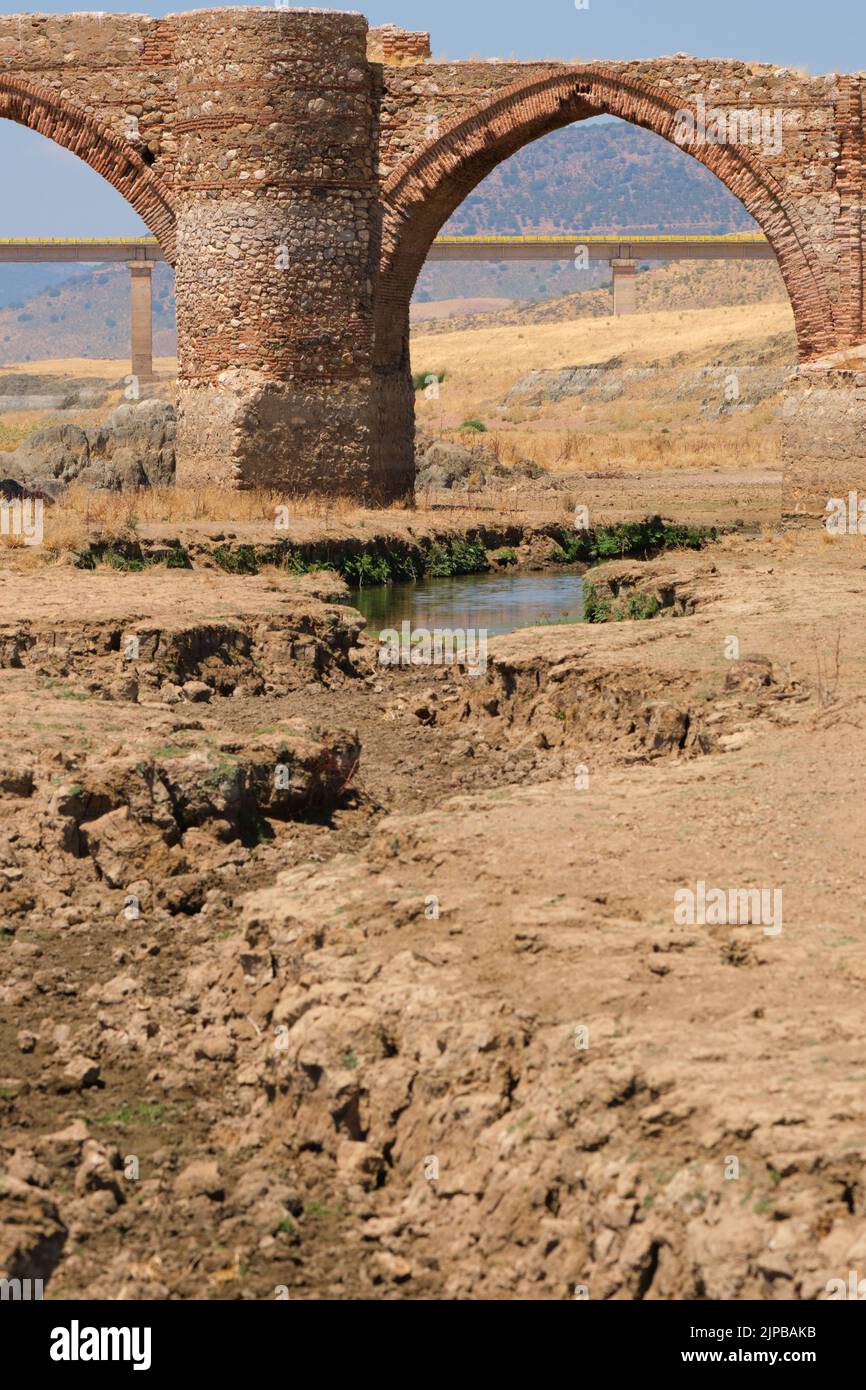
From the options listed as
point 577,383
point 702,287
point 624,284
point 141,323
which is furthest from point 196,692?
point 702,287

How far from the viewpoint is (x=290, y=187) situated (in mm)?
17391

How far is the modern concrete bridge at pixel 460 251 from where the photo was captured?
54.5 metres

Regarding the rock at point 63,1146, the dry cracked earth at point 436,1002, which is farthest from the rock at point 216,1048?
the rock at point 63,1146

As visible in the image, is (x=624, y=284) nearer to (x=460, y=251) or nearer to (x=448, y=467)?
(x=460, y=251)

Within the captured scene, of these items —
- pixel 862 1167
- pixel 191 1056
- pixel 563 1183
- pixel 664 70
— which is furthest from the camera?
pixel 664 70

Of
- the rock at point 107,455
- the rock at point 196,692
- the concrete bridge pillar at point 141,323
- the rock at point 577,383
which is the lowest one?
the rock at point 196,692

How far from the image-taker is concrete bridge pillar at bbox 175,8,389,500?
17312mm

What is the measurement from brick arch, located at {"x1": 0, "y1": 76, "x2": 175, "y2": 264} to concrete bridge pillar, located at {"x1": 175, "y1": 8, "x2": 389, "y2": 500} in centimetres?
40

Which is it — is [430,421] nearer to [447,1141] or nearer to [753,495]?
[753,495]

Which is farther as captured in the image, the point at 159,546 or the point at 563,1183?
the point at 159,546

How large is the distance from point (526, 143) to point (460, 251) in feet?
125

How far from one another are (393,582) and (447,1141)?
11908 millimetres

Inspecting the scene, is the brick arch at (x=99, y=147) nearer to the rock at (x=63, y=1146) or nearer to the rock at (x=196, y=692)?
the rock at (x=196, y=692)
